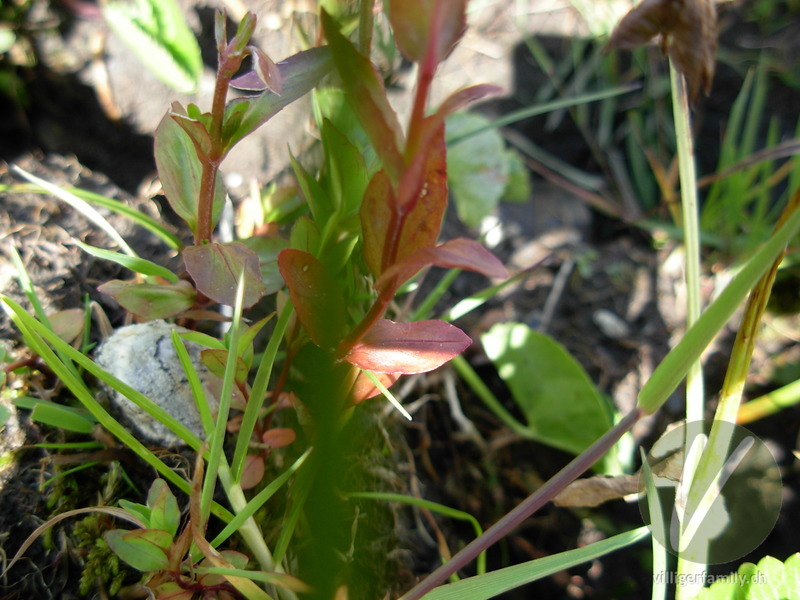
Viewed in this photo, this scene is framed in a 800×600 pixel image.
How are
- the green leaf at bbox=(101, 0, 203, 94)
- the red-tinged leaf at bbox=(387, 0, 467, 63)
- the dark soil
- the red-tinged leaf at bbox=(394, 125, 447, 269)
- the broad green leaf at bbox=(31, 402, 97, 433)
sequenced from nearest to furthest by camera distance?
1. the red-tinged leaf at bbox=(387, 0, 467, 63)
2. the red-tinged leaf at bbox=(394, 125, 447, 269)
3. the broad green leaf at bbox=(31, 402, 97, 433)
4. the dark soil
5. the green leaf at bbox=(101, 0, 203, 94)

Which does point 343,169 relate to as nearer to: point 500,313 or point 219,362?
point 219,362

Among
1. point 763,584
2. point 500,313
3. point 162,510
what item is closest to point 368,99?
point 162,510

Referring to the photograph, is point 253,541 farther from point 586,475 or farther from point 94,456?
point 586,475

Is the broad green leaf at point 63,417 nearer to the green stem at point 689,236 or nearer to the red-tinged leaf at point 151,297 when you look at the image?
the red-tinged leaf at point 151,297

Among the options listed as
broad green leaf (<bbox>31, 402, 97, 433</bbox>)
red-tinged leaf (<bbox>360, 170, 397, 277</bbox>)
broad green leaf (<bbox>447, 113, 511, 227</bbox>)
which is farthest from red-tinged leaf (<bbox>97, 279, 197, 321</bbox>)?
broad green leaf (<bbox>447, 113, 511, 227</bbox>)

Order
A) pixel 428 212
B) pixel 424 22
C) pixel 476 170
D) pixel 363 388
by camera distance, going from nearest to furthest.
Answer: pixel 424 22 < pixel 428 212 < pixel 363 388 < pixel 476 170
